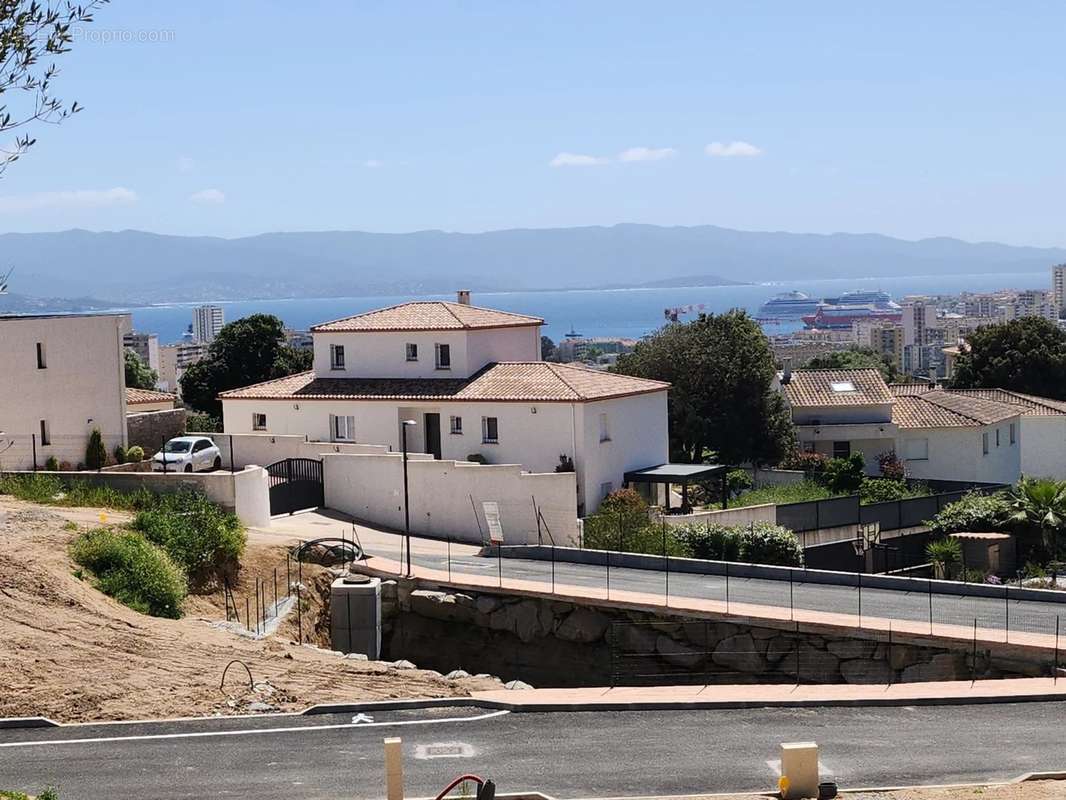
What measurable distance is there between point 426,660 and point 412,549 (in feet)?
22.7

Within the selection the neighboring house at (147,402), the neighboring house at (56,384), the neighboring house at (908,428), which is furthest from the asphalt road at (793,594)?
the neighboring house at (908,428)

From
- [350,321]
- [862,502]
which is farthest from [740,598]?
[350,321]

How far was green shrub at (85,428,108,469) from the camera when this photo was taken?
4691cm

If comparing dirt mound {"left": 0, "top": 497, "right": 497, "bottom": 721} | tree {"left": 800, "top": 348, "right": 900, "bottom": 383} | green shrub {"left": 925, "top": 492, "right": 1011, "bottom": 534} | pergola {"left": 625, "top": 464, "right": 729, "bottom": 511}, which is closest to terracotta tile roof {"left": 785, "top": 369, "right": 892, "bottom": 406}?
pergola {"left": 625, "top": 464, "right": 729, "bottom": 511}

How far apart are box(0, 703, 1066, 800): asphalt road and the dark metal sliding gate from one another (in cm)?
2202

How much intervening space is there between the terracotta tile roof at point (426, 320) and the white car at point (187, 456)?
19.0 ft

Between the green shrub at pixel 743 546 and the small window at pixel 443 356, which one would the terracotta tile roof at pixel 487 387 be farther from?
the green shrub at pixel 743 546

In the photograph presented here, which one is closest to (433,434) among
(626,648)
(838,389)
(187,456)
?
(187,456)

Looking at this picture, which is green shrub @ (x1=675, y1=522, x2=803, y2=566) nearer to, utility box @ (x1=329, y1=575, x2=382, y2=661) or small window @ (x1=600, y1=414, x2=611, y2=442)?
small window @ (x1=600, y1=414, x2=611, y2=442)

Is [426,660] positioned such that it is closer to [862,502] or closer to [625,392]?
[625,392]

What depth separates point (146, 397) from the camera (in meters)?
60.8

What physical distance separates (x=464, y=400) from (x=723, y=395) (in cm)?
1730

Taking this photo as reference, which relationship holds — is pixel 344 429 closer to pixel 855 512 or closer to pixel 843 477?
pixel 855 512

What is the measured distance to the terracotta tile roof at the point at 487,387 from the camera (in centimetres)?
4800
